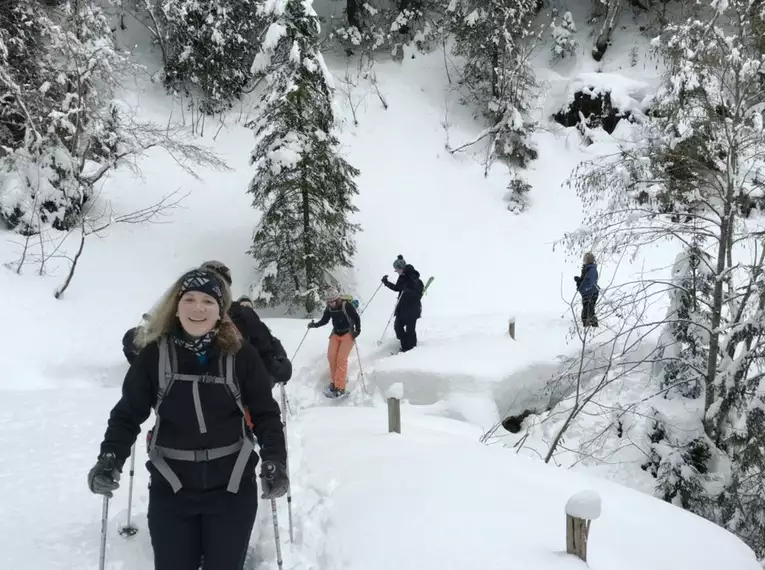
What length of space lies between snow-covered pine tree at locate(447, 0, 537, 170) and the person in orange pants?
37.5ft

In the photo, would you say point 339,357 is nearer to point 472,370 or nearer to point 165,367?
point 472,370

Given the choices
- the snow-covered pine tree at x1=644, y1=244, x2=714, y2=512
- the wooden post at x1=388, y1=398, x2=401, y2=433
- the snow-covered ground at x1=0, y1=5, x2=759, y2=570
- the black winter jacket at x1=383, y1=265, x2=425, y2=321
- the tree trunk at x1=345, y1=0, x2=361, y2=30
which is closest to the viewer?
the snow-covered ground at x1=0, y1=5, x2=759, y2=570

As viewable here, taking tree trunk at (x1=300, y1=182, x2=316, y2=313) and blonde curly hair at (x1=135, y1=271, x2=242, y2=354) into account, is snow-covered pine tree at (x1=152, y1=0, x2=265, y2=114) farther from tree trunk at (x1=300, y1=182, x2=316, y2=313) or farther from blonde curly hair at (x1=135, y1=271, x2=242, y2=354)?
blonde curly hair at (x1=135, y1=271, x2=242, y2=354)

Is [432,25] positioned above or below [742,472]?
above

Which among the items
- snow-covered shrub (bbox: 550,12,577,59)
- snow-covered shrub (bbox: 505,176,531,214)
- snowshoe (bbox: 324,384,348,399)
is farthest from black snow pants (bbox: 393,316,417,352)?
snow-covered shrub (bbox: 550,12,577,59)

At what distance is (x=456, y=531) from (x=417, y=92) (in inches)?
732

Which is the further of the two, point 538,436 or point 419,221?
point 419,221

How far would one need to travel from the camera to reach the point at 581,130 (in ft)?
59.9

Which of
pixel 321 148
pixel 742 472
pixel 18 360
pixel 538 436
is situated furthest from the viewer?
pixel 321 148

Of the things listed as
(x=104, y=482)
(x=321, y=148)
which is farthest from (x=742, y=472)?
(x=321, y=148)

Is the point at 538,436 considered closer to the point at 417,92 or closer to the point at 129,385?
the point at 129,385

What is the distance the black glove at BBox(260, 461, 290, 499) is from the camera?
229cm

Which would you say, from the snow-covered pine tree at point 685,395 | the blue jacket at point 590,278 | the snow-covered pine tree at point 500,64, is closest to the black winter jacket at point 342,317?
the snow-covered pine tree at point 685,395

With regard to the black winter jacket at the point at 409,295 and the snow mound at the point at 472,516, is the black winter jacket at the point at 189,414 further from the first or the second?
the black winter jacket at the point at 409,295
